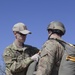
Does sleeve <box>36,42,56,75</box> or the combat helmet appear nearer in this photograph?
sleeve <box>36,42,56,75</box>

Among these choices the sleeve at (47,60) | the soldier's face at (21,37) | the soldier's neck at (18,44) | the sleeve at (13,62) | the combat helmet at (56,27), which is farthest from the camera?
the soldier's neck at (18,44)

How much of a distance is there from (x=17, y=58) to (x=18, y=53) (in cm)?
15

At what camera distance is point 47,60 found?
5.88 m

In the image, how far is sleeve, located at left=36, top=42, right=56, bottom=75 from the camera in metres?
5.83

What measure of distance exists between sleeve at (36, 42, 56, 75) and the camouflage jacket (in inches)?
29.2

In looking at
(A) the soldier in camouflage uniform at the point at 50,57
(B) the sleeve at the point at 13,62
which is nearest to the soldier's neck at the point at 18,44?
(B) the sleeve at the point at 13,62

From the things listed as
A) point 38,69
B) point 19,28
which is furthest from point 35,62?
point 19,28

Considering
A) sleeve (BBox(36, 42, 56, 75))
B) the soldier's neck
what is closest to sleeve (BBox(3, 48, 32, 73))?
the soldier's neck

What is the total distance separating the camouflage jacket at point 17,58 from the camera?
671 centimetres

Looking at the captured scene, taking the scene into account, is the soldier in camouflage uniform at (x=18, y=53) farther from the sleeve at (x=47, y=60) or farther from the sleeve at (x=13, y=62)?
the sleeve at (x=47, y=60)

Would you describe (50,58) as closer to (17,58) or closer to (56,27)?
(56,27)

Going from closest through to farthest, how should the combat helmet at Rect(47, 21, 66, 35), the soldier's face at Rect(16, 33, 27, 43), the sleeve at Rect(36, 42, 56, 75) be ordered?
1. the sleeve at Rect(36, 42, 56, 75)
2. the combat helmet at Rect(47, 21, 66, 35)
3. the soldier's face at Rect(16, 33, 27, 43)

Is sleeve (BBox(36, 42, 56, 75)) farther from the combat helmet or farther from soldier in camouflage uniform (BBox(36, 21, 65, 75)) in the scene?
the combat helmet

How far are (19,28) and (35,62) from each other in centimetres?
106
